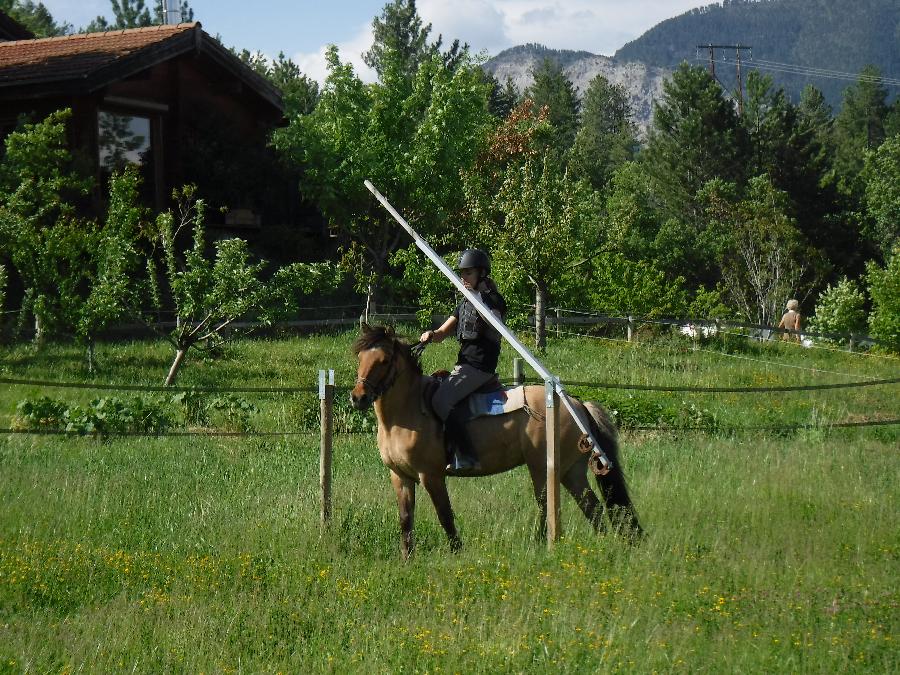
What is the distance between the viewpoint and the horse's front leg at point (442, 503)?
27.9 ft

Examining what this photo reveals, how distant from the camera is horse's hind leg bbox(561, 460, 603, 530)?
333 inches

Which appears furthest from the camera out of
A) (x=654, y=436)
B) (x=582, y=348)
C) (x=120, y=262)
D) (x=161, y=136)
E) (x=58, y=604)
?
(x=161, y=136)

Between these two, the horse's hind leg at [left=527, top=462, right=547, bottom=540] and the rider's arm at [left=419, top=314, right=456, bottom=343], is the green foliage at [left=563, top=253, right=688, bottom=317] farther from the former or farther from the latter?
the horse's hind leg at [left=527, top=462, right=547, bottom=540]

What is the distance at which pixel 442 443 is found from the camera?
28.2 ft

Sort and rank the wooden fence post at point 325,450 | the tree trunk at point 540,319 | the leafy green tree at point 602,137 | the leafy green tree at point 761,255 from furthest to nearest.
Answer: the leafy green tree at point 602,137
the leafy green tree at point 761,255
the tree trunk at point 540,319
the wooden fence post at point 325,450

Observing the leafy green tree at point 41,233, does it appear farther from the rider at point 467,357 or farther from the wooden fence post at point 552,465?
the wooden fence post at point 552,465

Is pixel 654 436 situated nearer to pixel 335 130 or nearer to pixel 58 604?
pixel 58 604

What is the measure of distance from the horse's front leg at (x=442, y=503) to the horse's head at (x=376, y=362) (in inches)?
32.1

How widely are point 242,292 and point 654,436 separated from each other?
760 cm

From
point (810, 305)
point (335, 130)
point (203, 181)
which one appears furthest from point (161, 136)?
point (810, 305)

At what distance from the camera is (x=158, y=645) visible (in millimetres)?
6246

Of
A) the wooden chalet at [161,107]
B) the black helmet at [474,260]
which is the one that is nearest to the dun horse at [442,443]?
the black helmet at [474,260]

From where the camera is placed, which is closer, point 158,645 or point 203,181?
point 158,645

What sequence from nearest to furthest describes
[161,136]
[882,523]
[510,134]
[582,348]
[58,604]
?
1. [58,604]
2. [882,523]
3. [582,348]
4. [161,136]
5. [510,134]
